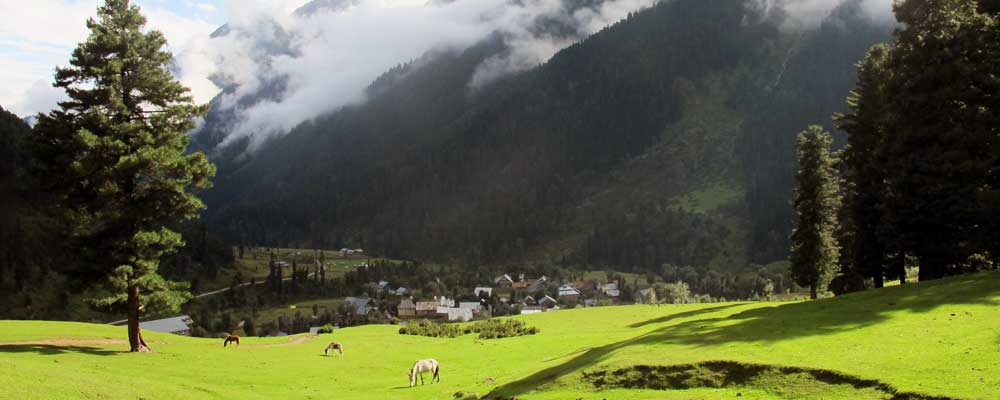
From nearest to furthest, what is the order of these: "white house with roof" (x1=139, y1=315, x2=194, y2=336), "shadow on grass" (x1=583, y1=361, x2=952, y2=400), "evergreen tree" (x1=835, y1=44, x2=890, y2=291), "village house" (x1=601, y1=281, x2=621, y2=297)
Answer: "shadow on grass" (x1=583, y1=361, x2=952, y2=400)
"evergreen tree" (x1=835, y1=44, x2=890, y2=291)
"white house with roof" (x1=139, y1=315, x2=194, y2=336)
"village house" (x1=601, y1=281, x2=621, y2=297)

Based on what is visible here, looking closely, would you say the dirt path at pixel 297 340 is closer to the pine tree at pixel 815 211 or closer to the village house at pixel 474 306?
the pine tree at pixel 815 211

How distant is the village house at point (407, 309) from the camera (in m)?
154

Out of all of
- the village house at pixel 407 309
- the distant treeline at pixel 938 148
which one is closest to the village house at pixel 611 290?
the village house at pixel 407 309

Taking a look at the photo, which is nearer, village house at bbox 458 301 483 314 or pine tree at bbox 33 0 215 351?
pine tree at bbox 33 0 215 351

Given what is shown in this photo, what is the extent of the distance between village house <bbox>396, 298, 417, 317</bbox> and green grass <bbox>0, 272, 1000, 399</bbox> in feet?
341

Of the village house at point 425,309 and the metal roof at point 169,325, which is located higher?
the metal roof at point 169,325

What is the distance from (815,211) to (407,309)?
354 ft

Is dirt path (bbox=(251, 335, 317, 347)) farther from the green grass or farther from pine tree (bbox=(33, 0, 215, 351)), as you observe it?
pine tree (bbox=(33, 0, 215, 351))

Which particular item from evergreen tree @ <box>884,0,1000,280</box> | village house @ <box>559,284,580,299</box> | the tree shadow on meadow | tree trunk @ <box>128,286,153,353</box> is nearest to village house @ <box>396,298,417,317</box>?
village house @ <box>559,284,580,299</box>

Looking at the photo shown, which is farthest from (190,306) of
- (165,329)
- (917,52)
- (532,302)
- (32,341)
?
(917,52)

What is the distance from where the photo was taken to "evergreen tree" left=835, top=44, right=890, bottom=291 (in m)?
52.7

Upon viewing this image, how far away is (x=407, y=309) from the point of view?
156m

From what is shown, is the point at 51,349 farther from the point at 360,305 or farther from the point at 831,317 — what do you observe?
the point at 360,305

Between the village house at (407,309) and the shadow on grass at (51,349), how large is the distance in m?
117
